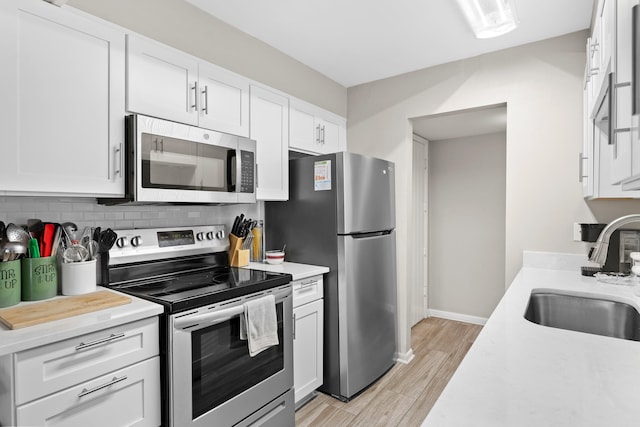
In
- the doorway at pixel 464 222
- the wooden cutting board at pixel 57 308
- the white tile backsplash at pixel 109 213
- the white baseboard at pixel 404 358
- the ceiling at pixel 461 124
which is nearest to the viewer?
the wooden cutting board at pixel 57 308

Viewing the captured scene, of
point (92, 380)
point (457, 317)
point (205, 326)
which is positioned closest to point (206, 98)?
point (205, 326)

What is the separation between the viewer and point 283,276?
209cm

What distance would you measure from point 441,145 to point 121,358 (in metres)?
4.03

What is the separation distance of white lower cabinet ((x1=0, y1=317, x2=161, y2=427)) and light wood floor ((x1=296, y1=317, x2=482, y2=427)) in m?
1.11

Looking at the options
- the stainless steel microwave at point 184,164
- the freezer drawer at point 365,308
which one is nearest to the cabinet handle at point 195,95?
the stainless steel microwave at point 184,164

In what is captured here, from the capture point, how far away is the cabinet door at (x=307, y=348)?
2268 mm

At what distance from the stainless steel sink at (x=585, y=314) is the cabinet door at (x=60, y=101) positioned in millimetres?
2010

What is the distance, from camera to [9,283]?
4.69 feet

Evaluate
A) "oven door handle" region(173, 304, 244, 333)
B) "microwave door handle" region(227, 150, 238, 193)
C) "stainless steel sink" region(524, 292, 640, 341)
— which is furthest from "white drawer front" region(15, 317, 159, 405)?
"stainless steel sink" region(524, 292, 640, 341)

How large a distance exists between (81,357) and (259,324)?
807mm

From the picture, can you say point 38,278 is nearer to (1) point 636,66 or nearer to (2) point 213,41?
(2) point 213,41

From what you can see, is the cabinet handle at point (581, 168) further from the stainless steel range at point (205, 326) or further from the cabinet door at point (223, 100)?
the cabinet door at point (223, 100)

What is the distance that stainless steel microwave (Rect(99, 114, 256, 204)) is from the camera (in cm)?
172

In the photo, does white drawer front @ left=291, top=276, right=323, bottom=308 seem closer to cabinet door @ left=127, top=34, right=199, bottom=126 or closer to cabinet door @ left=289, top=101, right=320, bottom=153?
cabinet door @ left=289, top=101, right=320, bottom=153
